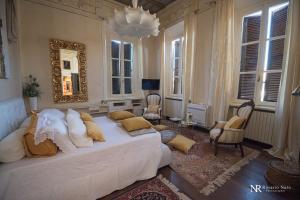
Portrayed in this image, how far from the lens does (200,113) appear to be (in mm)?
3760

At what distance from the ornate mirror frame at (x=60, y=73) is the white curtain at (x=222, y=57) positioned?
3416 millimetres

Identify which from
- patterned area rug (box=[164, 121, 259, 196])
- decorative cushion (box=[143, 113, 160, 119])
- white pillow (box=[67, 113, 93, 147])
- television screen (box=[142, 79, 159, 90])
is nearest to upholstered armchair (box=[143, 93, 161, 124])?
decorative cushion (box=[143, 113, 160, 119])

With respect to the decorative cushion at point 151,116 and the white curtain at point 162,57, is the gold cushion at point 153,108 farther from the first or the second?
the white curtain at point 162,57

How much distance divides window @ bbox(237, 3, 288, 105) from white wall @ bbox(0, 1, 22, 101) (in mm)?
4539

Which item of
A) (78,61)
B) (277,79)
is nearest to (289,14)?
(277,79)

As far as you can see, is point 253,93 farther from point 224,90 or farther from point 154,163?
point 154,163

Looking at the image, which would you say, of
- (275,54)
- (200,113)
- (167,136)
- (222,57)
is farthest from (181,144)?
(275,54)

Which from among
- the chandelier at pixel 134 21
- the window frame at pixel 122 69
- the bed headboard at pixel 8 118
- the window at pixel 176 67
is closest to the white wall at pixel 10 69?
the bed headboard at pixel 8 118

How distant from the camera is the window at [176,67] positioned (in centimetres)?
472

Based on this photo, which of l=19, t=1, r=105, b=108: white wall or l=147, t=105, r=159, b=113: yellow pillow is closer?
l=19, t=1, r=105, b=108: white wall

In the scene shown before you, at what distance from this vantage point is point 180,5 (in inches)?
166

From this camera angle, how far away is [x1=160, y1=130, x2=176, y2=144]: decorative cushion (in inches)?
120

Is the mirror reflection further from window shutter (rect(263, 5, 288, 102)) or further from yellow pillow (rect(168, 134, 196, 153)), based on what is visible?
window shutter (rect(263, 5, 288, 102))

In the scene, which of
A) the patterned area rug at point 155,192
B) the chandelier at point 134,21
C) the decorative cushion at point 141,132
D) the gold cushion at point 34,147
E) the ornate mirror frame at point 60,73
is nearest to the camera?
the gold cushion at point 34,147
